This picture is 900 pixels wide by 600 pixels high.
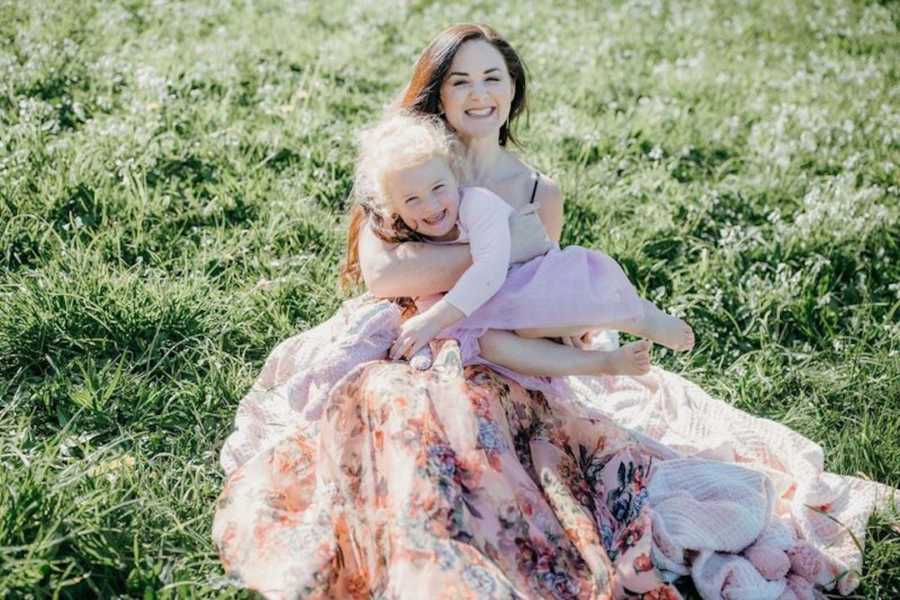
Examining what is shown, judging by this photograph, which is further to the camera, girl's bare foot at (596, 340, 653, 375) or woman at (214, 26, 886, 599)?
girl's bare foot at (596, 340, 653, 375)

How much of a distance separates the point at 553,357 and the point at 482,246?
0.44 metres

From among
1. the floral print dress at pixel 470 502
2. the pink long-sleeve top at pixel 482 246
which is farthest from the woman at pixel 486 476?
the pink long-sleeve top at pixel 482 246

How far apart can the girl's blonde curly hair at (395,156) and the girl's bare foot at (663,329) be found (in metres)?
0.85

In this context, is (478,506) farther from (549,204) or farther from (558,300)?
(549,204)

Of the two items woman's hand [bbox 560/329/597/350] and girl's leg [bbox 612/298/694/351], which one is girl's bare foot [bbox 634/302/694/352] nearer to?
girl's leg [bbox 612/298/694/351]

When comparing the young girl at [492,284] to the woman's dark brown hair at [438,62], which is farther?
the woman's dark brown hair at [438,62]

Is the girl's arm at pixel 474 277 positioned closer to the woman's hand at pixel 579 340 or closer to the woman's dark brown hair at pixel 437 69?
the woman's hand at pixel 579 340

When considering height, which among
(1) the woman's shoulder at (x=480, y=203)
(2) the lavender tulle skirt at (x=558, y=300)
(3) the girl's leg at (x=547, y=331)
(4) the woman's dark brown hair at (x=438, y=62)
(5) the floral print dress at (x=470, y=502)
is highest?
(4) the woman's dark brown hair at (x=438, y=62)

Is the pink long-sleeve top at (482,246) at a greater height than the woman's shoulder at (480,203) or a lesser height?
lesser

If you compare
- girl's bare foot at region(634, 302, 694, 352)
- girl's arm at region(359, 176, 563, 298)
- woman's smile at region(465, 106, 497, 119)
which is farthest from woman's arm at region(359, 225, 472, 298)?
girl's bare foot at region(634, 302, 694, 352)

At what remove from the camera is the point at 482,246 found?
10.3 ft

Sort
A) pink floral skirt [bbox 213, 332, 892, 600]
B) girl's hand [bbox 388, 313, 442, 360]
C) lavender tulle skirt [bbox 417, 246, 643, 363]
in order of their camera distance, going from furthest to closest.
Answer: lavender tulle skirt [bbox 417, 246, 643, 363] < girl's hand [bbox 388, 313, 442, 360] < pink floral skirt [bbox 213, 332, 892, 600]

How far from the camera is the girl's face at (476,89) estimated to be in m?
3.46

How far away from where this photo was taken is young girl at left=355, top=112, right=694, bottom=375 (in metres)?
3.07
